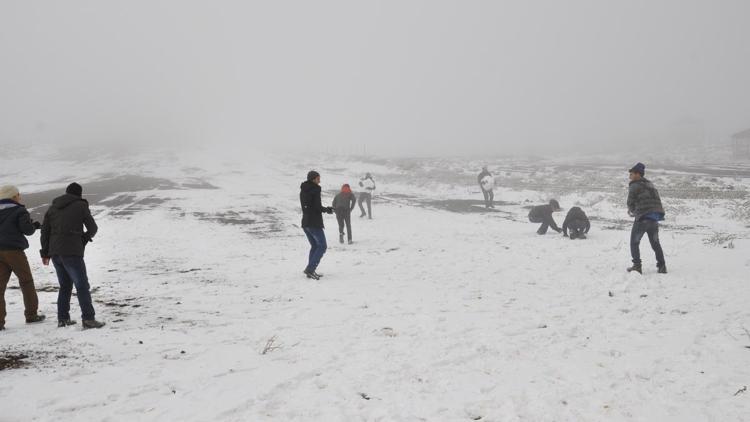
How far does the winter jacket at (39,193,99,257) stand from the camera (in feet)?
20.1

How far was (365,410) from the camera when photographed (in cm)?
414

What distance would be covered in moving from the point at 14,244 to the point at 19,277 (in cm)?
53

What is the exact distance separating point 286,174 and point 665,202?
3435 cm

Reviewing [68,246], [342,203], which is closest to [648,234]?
[342,203]

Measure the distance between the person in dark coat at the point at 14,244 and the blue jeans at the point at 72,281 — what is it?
1.44ft

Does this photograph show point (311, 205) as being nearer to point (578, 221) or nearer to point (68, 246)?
point (68, 246)

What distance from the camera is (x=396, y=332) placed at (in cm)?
626

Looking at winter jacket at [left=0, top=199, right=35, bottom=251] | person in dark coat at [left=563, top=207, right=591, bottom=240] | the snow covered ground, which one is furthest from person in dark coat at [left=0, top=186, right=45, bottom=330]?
person in dark coat at [left=563, top=207, right=591, bottom=240]

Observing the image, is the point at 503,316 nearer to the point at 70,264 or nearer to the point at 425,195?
the point at 70,264

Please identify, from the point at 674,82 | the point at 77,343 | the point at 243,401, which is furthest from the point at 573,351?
the point at 674,82

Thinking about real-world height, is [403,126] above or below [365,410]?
above

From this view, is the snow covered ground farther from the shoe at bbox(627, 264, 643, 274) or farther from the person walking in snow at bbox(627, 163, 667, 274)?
the person walking in snow at bbox(627, 163, 667, 274)

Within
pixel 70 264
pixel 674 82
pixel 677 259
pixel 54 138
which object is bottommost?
pixel 677 259

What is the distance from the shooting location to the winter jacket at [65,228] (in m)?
6.13
